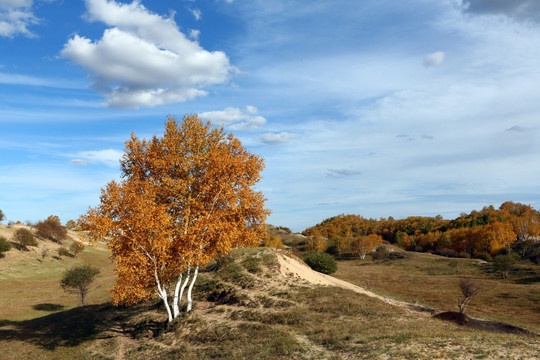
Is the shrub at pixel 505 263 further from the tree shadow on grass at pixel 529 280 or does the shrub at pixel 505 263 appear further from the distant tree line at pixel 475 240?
the distant tree line at pixel 475 240

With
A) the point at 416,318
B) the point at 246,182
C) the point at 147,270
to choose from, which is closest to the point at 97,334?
the point at 147,270

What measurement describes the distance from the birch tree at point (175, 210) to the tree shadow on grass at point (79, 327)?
5.29m

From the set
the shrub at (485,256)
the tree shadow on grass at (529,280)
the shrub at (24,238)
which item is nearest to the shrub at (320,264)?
the tree shadow on grass at (529,280)

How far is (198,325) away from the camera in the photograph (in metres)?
25.4

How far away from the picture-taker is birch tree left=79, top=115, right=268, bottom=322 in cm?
2395

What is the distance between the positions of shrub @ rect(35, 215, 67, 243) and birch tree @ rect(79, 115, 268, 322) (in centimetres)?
10489

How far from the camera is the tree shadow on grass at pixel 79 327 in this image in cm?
2920

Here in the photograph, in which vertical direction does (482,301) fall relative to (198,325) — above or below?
below

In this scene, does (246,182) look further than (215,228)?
Yes

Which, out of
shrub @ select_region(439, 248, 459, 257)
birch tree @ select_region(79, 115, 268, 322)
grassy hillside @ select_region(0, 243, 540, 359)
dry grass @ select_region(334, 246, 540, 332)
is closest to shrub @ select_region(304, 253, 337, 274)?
dry grass @ select_region(334, 246, 540, 332)

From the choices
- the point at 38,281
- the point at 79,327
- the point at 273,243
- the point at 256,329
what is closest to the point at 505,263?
the point at 273,243

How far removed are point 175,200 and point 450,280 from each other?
61.8 metres

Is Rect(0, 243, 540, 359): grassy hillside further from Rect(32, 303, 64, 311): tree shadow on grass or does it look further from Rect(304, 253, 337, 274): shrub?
Rect(304, 253, 337, 274): shrub

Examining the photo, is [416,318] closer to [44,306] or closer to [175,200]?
[175,200]
